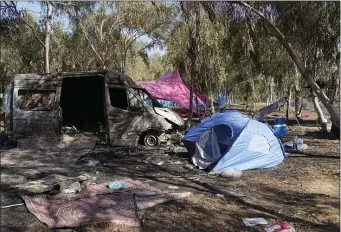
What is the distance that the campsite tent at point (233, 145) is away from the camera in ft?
29.3

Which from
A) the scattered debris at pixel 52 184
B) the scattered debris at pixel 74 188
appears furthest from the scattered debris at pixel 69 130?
the scattered debris at pixel 74 188

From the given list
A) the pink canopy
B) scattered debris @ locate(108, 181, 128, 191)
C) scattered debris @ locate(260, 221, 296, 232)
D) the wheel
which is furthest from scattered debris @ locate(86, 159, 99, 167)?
the pink canopy

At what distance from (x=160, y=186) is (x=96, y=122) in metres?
6.83

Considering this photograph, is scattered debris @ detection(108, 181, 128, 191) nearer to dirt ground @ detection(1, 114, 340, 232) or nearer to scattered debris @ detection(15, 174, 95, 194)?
scattered debris @ detection(15, 174, 95, 194)

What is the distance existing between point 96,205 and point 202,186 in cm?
229

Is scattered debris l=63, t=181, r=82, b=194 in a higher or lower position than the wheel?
lower

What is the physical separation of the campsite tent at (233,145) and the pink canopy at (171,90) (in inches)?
505

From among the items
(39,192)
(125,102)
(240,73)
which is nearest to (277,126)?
(125,102)

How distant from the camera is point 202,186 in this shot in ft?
24.4

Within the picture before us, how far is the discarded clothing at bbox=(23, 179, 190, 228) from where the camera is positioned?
530 centimetres

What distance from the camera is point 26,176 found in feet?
25.6

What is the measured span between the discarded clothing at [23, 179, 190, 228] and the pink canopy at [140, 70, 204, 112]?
53.6 feet

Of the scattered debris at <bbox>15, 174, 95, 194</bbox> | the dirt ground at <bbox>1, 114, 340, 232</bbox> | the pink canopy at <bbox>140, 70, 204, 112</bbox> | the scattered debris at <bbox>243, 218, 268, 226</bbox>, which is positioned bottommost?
the scattered debris at <bbox>243, 218, 268, 226</bbox>

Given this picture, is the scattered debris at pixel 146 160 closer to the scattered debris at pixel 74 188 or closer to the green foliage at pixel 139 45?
the scattered debris at pixel 74 188
